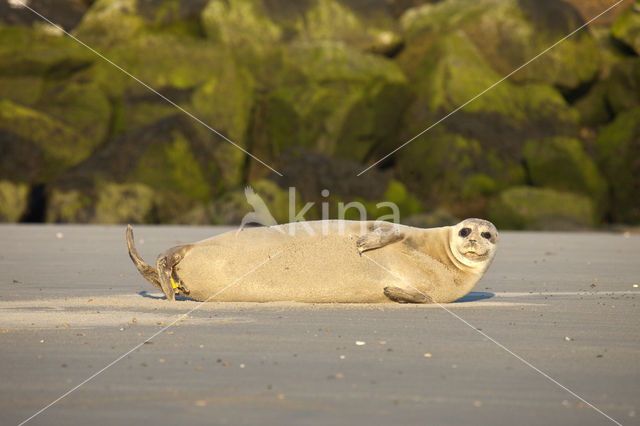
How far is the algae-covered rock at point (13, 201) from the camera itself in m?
22.8

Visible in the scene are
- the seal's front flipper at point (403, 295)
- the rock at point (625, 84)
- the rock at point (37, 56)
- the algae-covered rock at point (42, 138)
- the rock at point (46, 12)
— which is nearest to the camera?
the seal's front flipper at point (403, 295)

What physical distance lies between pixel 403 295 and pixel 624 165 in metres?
21.4

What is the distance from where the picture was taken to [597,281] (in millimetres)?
8336

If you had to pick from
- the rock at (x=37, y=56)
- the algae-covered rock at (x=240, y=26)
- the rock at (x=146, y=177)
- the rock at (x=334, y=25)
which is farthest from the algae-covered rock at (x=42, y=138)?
the rock at (x=334, y=25)

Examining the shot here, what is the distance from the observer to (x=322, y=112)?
26922mm

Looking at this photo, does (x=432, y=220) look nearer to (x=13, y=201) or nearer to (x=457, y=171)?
(x=457, y=171)

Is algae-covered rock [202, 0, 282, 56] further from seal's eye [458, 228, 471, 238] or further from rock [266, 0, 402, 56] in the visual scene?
seal's eye [458, 228, 471, 238]

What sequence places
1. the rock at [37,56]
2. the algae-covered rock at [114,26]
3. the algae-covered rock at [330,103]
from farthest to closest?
1. the algae-covered rock at [114,26]
2. the rock at [37,56]
3. the algae-covered rock at [330,103]

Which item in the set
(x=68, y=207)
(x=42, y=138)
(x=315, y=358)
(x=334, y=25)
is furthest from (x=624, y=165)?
(x=315, y=358)

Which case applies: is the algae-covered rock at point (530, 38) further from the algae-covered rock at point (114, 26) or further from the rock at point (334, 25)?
the algae-covered rock at point (114, 26)

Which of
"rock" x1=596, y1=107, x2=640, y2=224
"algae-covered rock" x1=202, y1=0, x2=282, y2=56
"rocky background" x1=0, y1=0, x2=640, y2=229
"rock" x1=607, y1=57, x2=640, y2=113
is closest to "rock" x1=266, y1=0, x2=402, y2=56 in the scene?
"rocky background" x1=0, y1=0, x2=640, y2=229

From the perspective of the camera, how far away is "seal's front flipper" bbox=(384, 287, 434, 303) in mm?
6320

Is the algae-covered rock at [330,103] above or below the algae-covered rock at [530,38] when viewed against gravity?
below

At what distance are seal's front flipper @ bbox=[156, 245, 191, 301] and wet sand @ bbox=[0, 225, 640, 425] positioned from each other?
0.55 ft
